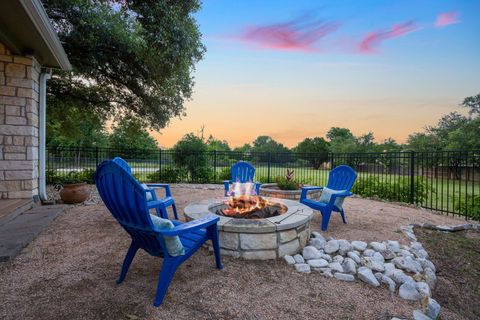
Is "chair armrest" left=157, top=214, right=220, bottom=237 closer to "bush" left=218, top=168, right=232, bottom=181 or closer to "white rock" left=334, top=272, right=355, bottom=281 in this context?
"white rock" left=334, top=272, right=355, bottom=281

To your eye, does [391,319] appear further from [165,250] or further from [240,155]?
[240,155]

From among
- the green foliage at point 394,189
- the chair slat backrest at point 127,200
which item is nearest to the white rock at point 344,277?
the chair slat backrest at point 127,200

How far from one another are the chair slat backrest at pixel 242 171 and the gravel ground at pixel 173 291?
302cm

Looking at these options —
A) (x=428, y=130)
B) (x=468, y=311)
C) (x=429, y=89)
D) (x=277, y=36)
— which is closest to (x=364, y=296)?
(x=468, y=311)

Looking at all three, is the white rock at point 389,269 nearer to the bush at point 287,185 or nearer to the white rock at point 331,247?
the white rock at point 331,247

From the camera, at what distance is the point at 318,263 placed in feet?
8.28

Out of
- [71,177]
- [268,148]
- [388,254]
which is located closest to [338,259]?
[388,254]

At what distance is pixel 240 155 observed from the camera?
1055 cm

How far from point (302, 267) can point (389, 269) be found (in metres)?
0.85

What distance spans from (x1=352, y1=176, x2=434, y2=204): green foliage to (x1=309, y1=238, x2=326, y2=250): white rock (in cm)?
482

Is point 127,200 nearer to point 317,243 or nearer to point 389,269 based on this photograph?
point 317,243

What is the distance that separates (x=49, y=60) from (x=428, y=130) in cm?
3593

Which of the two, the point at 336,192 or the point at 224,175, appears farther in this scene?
the point at 224,175

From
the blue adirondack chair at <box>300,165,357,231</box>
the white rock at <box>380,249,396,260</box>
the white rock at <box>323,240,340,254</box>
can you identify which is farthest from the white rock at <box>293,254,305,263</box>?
the blue adirondack chair at <box>300,165,357,231</box>
